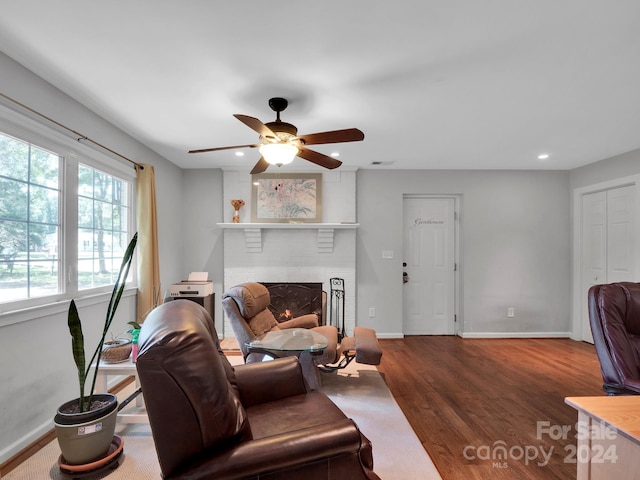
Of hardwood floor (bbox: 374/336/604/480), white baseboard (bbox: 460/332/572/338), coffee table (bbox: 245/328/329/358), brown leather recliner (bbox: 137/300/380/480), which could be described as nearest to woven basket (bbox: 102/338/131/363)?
coffee table (bbox: 245/328/329/358)

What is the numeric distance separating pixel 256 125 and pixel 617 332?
2475 millimetres

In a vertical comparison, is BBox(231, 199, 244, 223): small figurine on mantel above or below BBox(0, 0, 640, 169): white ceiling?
below

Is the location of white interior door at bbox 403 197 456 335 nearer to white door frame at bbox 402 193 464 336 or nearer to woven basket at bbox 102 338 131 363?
white door frame at bbox 402 193 464 336

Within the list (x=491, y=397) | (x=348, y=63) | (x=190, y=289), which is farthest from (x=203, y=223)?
(x=491, y=397)

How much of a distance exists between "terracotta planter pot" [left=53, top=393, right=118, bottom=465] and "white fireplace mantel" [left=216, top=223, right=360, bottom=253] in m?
2.92

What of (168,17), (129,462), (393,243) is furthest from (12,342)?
(393,243)

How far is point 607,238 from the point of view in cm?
422

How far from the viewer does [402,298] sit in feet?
15.7

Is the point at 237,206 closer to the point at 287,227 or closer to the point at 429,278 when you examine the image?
the point at 287,227

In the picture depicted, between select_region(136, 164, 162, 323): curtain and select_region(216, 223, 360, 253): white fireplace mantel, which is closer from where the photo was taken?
select_region(136, 164, 162, 323): curtain

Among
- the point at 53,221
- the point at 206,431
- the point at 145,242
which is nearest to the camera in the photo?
the point at 206,431

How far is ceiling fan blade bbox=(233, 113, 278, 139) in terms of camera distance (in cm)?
202

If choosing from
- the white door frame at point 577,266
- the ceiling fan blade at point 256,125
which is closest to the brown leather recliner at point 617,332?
the ceiling fan blade at point 256,125

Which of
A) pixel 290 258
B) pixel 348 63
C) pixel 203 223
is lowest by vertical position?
pixel 290 258
